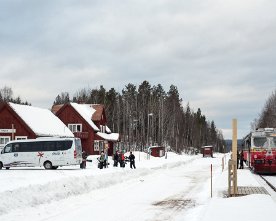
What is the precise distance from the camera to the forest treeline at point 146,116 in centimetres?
10294

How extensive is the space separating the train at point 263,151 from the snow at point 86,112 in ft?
116

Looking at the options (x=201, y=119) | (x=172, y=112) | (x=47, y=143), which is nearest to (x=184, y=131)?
(x=172, y=112)

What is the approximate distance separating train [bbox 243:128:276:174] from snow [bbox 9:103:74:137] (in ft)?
87.2

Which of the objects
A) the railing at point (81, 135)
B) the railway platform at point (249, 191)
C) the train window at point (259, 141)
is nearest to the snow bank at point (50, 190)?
the railway platform at point (249, 191)

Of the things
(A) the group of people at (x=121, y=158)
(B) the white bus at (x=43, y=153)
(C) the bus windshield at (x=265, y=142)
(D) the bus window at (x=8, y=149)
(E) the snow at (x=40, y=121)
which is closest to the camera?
(C) the bus windshield at (x=265, y=142)

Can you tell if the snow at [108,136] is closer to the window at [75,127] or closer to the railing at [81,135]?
the railing at [81,135]

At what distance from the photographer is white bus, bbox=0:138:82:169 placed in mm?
36719

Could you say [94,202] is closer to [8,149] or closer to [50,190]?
[50,190]

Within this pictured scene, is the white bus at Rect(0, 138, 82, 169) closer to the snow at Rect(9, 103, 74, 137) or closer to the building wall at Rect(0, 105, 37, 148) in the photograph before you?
the snow at Rect(9, 103, 74, 137)

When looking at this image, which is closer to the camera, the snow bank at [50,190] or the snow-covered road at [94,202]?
the snow-covered road at [94,202]

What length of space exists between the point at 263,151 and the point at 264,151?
71 mm

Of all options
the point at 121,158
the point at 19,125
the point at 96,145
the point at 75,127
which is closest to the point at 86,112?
the point at 75,127

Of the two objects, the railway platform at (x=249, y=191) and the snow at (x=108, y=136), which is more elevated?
the snow at (x=108, y=136)

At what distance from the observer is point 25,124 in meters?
52.0
